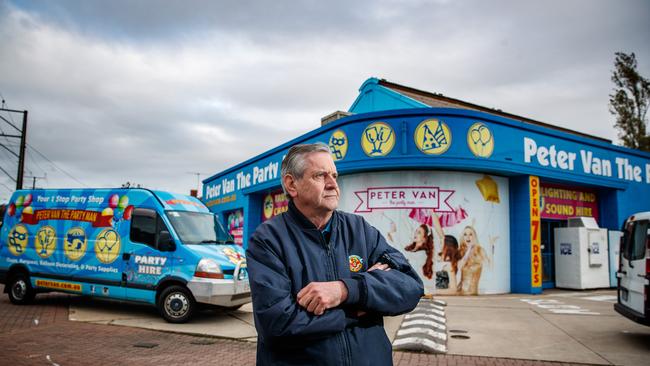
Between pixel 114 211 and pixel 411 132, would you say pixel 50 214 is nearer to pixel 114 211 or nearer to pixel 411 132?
pixel 114 211

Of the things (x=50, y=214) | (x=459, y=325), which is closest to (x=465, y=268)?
(x=459, y=325)

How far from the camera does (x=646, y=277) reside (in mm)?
6406

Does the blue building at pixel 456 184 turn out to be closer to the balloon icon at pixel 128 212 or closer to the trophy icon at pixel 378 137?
the trophy icon at pixel 378 137

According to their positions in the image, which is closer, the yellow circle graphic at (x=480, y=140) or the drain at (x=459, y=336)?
the drain at (x=459, y=336)

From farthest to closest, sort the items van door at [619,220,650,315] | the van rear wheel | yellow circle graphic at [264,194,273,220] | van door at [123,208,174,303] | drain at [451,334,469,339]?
yellow circle graphic at [264,194,273,220] → the van rear wheel → van door at [123,208,174,303] → drain at [451,334,469,339] → van door at [619,220,650,315]

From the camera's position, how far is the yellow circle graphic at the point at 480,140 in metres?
12.9

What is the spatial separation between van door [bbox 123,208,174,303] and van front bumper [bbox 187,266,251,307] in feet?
2.11

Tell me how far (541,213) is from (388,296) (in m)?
15.2

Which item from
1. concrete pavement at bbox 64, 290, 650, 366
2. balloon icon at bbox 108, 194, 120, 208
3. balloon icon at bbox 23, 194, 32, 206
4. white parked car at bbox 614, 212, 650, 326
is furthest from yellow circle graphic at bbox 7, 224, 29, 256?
white parked car at bbox 614, 212, 650, 326

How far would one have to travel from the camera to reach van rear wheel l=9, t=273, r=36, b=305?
10.0 metres

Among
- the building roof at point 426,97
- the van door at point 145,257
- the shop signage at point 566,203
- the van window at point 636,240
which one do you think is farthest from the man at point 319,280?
the shop signage at point 566,203

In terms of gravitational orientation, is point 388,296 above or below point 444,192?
below

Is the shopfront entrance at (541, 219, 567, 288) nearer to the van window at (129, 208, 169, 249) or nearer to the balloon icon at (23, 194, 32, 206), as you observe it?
the van window at (129, 208, 169, 249)

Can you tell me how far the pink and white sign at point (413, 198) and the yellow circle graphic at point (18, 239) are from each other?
29.1 ft
